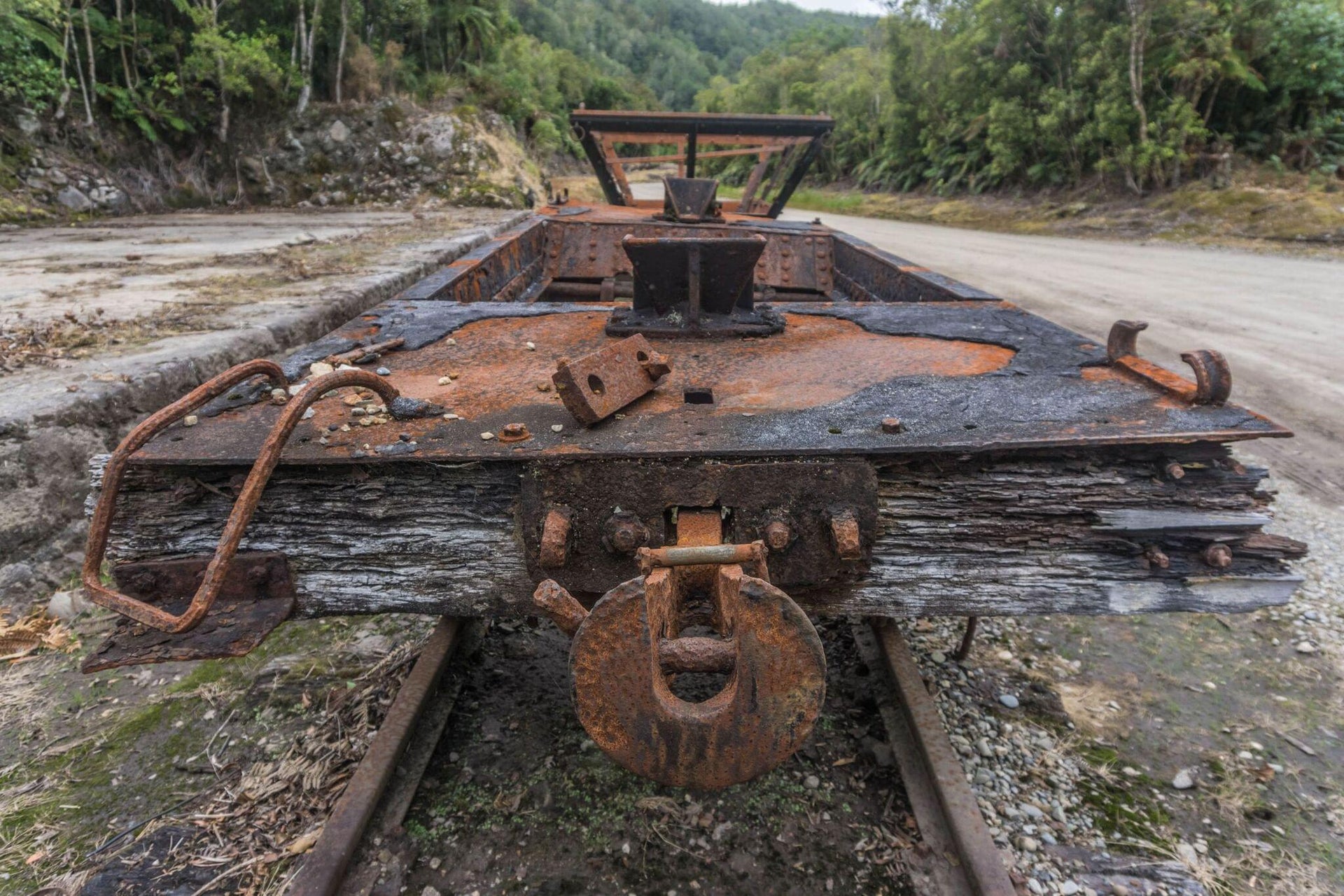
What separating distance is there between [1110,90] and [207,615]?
1892cm

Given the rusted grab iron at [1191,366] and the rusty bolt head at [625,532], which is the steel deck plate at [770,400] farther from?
the rusty bolt head at [625,532]

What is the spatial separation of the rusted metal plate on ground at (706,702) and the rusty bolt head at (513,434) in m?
0.50

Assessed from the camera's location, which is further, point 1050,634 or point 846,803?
point 1050,634

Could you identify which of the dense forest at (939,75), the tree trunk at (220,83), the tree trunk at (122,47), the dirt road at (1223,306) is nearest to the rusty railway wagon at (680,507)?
the dirt road at (1223,306)

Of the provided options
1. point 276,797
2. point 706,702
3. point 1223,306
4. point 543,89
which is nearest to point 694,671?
point 706,702

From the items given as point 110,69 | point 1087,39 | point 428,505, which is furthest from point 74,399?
point 1087,39

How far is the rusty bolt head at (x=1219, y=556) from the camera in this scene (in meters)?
1.46

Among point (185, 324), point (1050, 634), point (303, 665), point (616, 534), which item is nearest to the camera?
point (616, 534)

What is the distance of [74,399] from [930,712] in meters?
3.21

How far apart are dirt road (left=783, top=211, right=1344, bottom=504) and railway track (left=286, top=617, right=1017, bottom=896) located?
307 centimetres

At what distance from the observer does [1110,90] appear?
14.9m

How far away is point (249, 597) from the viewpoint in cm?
149

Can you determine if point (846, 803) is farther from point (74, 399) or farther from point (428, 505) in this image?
point (74, 399)

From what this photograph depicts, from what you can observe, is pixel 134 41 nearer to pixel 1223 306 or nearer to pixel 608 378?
pixel 608 378
